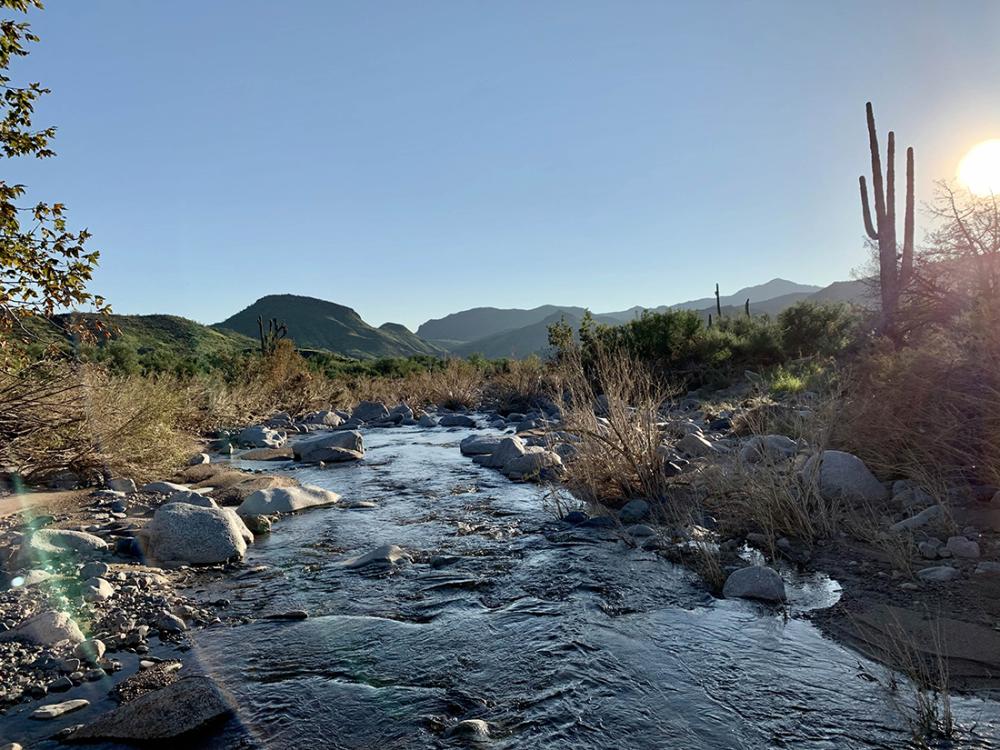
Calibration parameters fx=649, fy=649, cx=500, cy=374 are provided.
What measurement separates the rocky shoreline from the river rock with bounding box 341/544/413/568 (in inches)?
0.8

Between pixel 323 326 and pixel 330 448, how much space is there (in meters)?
83.4

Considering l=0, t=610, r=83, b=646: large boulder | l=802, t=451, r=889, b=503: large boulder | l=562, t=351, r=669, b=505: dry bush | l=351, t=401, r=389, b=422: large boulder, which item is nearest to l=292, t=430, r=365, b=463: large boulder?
l=562, t=351, r=669, b=505: dry bush

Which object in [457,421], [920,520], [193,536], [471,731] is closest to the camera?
[471,731]

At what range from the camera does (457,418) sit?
1653 centimetres

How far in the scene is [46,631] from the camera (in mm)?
3576

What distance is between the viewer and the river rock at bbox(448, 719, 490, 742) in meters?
2.70

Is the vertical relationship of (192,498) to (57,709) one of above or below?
above

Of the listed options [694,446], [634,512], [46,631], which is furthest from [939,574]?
[46,631]

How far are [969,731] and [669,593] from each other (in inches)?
75.6

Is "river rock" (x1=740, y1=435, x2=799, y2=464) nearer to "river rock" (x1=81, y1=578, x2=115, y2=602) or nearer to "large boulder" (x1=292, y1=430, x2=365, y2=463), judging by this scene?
"river rock" (x1=81, y1=578, x2=115, y2=602)

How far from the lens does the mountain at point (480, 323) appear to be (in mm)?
186000

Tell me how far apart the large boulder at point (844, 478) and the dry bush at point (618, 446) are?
1.42m

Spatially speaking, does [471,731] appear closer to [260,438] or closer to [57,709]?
[57,709]

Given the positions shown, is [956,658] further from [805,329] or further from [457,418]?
[805,329]
